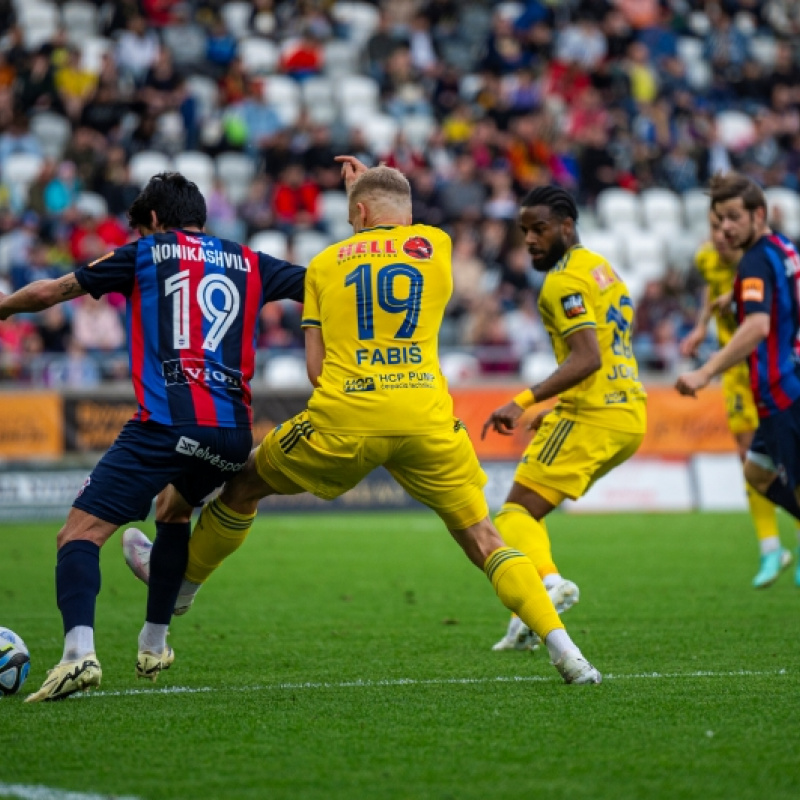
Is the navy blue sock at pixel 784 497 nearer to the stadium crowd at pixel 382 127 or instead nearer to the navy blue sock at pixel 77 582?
the navy blue sock at pixel 77 582

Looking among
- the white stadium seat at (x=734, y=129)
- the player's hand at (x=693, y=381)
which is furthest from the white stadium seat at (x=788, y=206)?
the player's hand at (x=693, y=381)

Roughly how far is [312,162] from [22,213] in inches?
176

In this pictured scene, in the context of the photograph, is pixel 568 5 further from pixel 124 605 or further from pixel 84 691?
pixel 84 691

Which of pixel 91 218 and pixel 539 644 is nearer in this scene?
pixel 539 644

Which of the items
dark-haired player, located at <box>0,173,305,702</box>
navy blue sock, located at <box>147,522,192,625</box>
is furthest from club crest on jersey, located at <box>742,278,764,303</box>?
navy blue sock, located at <box>147,522,192,625</box>

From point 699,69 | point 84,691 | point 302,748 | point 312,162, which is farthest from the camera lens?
point 699,69

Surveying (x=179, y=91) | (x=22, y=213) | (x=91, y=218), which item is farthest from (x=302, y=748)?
(x=179, y=91)

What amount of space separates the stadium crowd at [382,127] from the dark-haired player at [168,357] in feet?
40.7

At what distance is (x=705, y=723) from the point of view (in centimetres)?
528

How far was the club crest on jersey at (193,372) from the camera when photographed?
20.5ft

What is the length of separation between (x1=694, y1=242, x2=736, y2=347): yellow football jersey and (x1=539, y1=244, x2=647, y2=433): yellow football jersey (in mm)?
3243

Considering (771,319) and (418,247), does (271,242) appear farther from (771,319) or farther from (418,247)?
(418,247)

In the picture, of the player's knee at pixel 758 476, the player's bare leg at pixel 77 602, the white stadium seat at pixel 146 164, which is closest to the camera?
the player's bare leg at pixel 77 602

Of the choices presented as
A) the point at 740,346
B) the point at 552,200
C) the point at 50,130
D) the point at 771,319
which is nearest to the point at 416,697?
the point at 740,346
